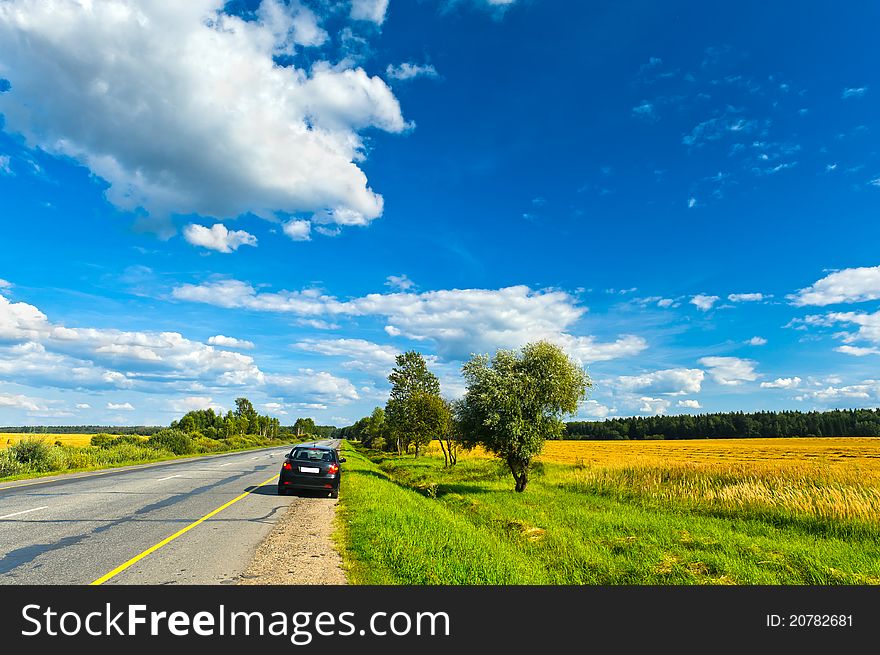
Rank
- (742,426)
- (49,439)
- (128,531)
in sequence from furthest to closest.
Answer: (742,426)
(49,439)
(128,531)

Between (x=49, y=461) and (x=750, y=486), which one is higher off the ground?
(x=49, y=461)

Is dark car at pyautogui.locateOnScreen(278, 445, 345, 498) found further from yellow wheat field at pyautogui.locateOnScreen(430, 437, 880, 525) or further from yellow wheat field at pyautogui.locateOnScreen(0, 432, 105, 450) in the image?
yellow wheat field at pyautogui.locateOnScreen(0, 432, 105, 450)

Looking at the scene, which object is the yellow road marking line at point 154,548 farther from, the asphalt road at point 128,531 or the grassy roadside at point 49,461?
the grassy roadside at point 49,461

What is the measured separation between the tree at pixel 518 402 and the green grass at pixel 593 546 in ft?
16.4

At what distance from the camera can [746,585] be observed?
868 centimetres

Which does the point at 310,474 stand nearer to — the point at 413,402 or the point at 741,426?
the point at 413,402

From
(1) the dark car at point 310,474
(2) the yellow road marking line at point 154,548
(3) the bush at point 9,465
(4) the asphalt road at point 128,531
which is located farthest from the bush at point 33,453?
(2) the yellow road marking line at point 154,548

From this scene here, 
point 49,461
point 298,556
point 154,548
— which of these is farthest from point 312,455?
point 49,461

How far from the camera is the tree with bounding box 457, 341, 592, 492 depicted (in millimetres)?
23453

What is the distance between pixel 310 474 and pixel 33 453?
19686 mm

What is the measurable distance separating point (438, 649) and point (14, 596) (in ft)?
17.3

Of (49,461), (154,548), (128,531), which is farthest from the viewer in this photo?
(49,461)

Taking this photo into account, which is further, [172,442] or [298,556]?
[172,442]

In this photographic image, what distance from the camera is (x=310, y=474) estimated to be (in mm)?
17359
